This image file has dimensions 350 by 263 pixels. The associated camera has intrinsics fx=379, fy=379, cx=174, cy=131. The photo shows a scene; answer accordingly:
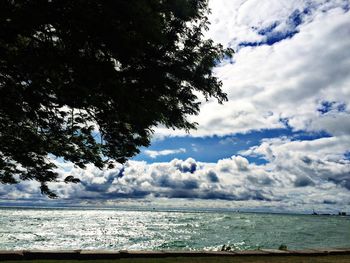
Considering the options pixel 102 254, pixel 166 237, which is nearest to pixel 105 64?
pixel 102 254

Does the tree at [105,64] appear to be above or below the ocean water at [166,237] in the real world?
above

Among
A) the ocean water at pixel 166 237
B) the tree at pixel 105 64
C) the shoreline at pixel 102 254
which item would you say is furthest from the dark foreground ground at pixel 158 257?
the ocean water at pixel 166 237

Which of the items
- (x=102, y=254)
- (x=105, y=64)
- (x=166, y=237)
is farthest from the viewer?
(x=166, y=237)

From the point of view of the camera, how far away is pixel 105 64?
6086 millimetres

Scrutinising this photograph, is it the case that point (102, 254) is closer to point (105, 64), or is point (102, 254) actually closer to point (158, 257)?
point (158, 257)

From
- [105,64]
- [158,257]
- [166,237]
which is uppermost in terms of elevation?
[105,64]

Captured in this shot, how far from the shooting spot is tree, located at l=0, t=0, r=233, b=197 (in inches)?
218

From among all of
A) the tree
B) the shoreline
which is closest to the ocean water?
the shoreline

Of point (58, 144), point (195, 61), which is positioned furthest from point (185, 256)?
point (195, 61)

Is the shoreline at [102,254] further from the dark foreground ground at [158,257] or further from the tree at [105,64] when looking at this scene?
the tree at [105,64]

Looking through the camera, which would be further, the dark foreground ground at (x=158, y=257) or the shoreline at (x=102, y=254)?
the shoreline at (x=102, y=254)

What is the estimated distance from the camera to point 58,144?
9078mm

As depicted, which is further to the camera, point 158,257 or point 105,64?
point 158,257

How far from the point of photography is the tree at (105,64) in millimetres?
5527
